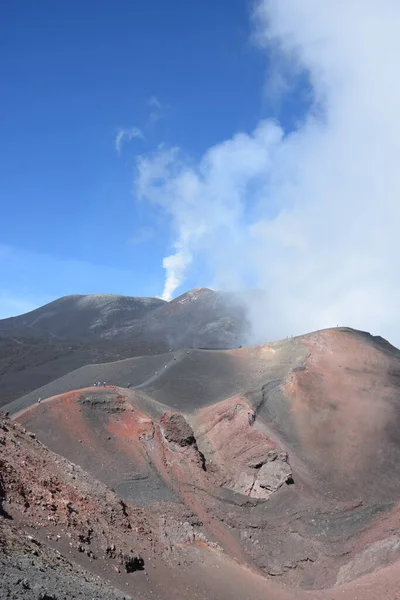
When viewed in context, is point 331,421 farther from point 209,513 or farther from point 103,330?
point 103,330

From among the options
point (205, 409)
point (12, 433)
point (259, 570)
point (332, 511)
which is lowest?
point (259, 570)

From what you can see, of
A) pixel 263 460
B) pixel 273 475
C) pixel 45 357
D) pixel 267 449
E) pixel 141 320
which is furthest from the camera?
pixel 141 320

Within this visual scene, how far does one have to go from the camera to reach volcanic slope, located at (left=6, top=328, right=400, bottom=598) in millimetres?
23047

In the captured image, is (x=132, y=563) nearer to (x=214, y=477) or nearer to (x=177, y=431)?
(x=214, y=477)

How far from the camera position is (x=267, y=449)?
99.5ft

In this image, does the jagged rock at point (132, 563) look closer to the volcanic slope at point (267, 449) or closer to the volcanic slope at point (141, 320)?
the volcanic slope at point (267, 449)

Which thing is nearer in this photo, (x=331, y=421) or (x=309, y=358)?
(x=331, y=421)

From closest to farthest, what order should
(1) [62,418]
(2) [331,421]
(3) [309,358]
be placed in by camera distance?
(1) [62,418]
(2) [331,421]
(3) [309,358]

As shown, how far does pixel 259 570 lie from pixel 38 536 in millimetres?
14359

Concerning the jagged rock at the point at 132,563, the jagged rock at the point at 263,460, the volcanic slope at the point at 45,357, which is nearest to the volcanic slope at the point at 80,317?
the volcanic slope at the point at 45,357

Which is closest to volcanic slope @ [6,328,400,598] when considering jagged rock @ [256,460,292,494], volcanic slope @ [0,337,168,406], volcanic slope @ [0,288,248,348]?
jagged rock @ [256,460,292,494]

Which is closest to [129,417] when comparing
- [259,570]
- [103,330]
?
[259,570]

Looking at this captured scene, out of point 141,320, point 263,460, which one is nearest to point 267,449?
point 263,460

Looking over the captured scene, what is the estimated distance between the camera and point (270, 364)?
4350 cm
